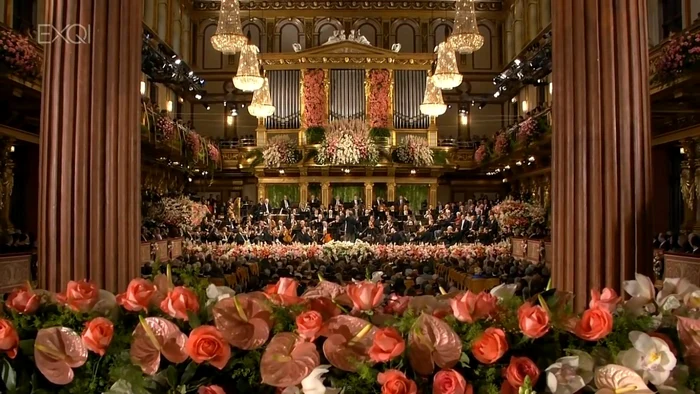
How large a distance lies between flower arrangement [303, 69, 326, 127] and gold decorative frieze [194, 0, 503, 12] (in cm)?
270

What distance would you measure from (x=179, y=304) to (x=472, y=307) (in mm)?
842

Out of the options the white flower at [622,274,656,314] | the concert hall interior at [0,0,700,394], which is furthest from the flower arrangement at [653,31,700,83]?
the white flower at [622,274,656,314]

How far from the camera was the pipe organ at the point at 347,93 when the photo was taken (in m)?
20.0

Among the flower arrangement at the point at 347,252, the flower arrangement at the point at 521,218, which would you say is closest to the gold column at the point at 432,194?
the flower arrangement at the point at 521,218

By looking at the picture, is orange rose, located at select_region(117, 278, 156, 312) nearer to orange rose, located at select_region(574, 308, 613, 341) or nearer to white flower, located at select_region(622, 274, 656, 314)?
orange rose, located at select_region(574, 308, 613, 341)

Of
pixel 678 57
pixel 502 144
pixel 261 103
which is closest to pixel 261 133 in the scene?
pixel 261 103

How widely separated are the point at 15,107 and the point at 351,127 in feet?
32.6

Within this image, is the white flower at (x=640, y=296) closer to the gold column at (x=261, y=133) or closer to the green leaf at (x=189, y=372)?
the green leaf at (x=189, y=372)

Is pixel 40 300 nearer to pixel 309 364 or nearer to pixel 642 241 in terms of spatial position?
pixel 309 364

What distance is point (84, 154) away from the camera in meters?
3.02

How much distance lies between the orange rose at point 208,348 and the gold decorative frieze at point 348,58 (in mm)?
18865

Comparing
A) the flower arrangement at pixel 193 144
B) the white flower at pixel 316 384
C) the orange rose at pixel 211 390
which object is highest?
the flower arrangement at pixel 193 144

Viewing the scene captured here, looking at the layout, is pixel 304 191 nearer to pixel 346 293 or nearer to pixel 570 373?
pixel 346 293

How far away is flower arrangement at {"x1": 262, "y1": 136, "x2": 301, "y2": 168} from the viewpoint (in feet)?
60.7
